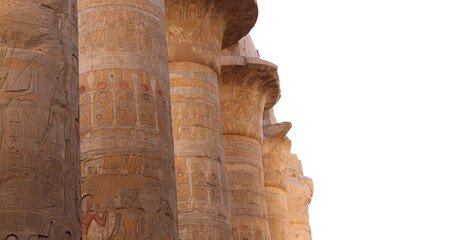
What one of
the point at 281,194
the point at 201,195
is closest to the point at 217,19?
the point at 201,195

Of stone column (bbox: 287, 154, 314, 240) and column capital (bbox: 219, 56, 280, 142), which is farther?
stone column (bbox: 287, 154, 314, 240)

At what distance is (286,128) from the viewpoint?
57.8 ft

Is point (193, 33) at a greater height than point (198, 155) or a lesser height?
greater

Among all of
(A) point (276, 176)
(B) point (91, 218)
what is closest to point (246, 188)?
(A) point (276, 176)

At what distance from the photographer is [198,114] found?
980 cm

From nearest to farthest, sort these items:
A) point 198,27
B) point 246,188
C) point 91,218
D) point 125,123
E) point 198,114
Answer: point 91,218 → point 125,123 → point 198,114 → point 198,27 → point 246,188

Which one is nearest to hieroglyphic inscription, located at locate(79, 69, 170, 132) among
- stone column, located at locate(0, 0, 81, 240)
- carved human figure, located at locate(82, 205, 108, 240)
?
carved human figure, located at locate(82, 205, 108, 240)

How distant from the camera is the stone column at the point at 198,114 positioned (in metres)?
9.09

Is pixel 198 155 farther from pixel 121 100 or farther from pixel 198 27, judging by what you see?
pixel 121 100

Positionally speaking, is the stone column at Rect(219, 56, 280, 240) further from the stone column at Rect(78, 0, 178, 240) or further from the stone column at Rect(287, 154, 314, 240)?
the stone column at Rect(287, 154, 314, 240)

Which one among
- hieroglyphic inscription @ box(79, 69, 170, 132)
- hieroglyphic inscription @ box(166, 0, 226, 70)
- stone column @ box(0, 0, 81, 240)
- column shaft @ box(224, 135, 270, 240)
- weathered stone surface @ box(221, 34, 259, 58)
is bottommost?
stone column @ box(0, 0, 81, 240)

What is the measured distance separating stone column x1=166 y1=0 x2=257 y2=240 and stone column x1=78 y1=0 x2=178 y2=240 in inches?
101

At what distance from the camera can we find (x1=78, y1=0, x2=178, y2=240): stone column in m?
5.92

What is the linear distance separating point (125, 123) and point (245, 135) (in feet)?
25.8
